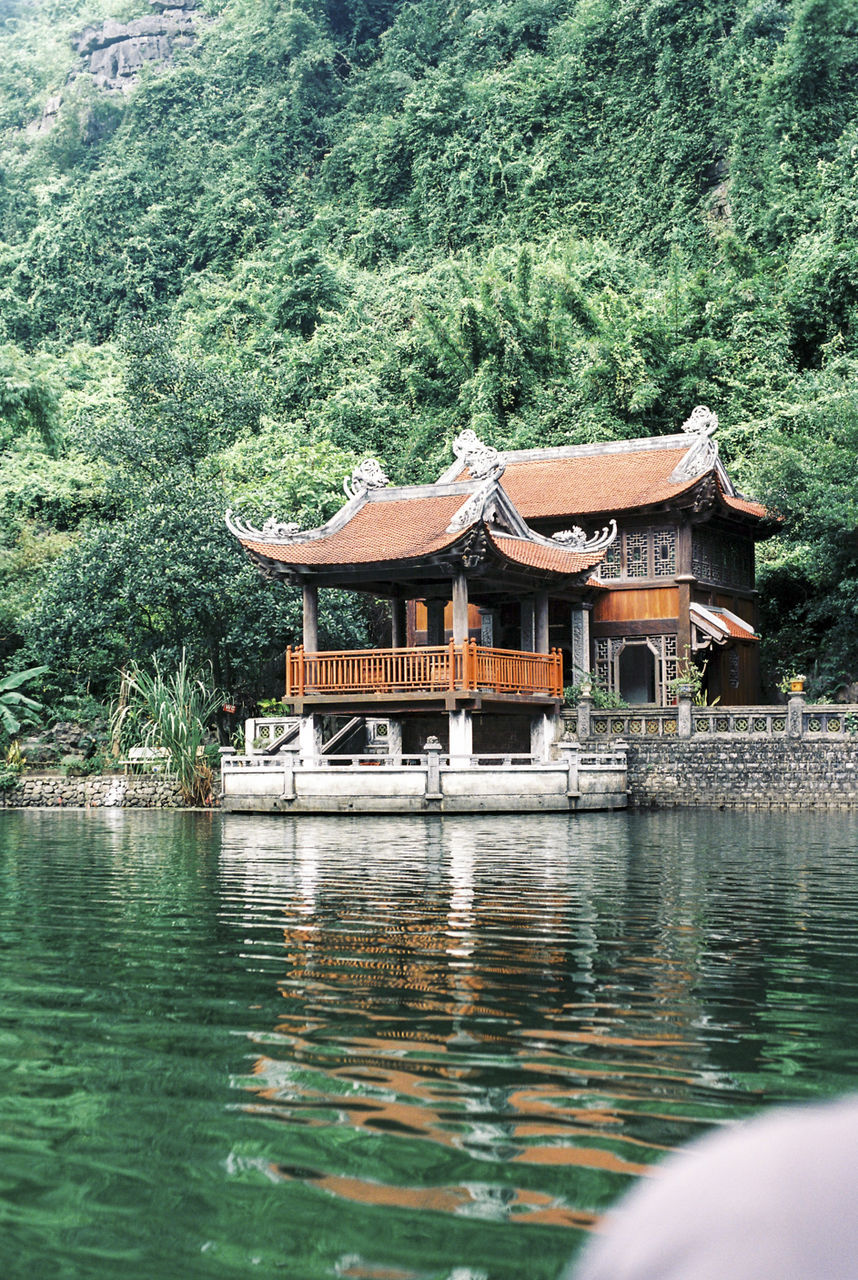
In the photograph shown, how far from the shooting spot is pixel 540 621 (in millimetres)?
26781

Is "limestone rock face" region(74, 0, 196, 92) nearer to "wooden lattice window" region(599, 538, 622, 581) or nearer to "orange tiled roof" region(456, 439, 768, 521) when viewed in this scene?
"orange tiled roof" region(456, 439, 768, 521)

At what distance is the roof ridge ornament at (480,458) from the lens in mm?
24969

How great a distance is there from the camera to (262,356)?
148 feet

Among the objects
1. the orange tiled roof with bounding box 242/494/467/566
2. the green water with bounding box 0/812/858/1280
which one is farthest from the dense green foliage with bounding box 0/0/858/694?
the green water with bounding box 0/812/858/1280

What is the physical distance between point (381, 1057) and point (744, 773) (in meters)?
20.7

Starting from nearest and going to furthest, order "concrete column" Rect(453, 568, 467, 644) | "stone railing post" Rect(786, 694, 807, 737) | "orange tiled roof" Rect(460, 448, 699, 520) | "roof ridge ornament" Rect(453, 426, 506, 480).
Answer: "concrete column" Rect(453, 568, 467, 644) → "stone railing post" Rect(786, 694, 807, 737) → "roof ridge ornament" Rect(453, 426, 506, 480) → "orange tiled roof" Rect(460, 448, 699, 520)

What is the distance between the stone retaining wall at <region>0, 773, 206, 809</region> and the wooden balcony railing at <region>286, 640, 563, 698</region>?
3.76 meters

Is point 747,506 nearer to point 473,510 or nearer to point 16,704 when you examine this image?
point 473,510

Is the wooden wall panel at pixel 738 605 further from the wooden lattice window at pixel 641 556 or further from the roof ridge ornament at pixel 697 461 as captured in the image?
the roof ridge ornament at pixel 697 461

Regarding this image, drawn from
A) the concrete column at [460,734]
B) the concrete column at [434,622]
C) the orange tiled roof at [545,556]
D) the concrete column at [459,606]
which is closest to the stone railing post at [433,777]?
the concrete column at [460,734]

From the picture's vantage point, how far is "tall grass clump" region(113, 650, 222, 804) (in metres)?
26.6

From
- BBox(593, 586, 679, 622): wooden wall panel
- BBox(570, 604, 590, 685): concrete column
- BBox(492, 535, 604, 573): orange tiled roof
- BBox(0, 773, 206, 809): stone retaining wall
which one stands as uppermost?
BBox(492, 535, 604, 573): orange tiled roof

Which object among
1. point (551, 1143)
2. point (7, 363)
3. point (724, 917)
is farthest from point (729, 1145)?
point (7, 363)

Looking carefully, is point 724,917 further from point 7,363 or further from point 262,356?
point 262,356
